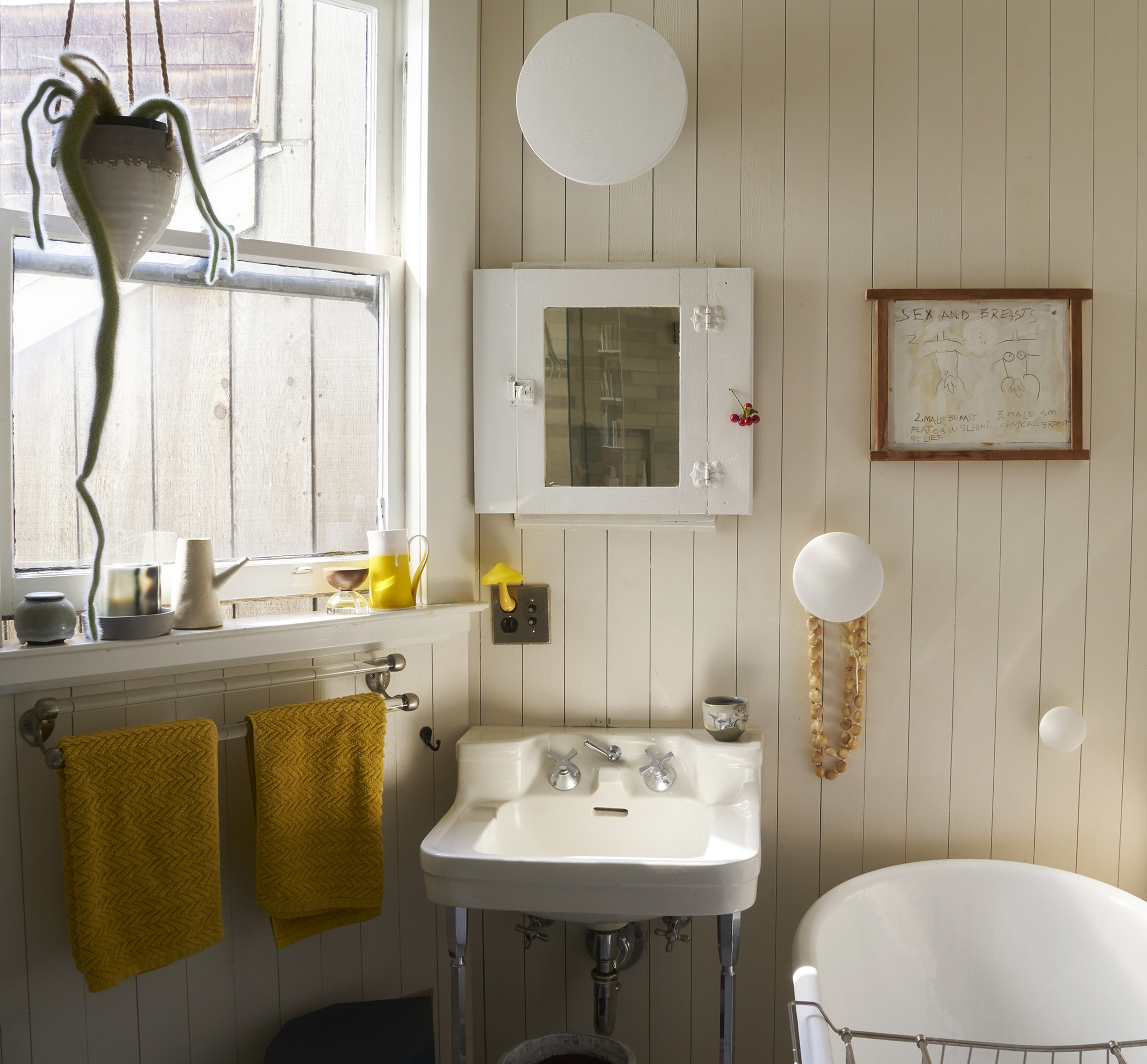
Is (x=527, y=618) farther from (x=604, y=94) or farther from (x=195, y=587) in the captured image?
(x=604, y=94)

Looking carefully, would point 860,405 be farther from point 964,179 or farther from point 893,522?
point 964,179

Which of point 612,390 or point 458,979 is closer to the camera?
point 458,979

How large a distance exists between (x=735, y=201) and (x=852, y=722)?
1.07m

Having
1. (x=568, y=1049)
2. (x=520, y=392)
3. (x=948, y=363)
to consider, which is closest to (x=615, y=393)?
(x=520, y=392)

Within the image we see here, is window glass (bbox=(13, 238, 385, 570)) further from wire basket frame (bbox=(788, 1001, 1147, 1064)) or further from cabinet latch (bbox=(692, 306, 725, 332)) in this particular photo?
wire basket frame (bbox=(788, 1001, 1147, 1064))

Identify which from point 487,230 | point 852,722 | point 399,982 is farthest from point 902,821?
point 487,230

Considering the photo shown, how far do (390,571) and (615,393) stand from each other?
0.56m

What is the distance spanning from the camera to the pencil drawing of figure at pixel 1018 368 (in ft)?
5.54

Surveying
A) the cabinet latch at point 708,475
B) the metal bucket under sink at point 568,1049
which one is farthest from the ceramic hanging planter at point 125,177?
the metal bucket under sink at point 568,1049

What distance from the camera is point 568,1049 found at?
1576 mm

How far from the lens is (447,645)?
1.70 meters

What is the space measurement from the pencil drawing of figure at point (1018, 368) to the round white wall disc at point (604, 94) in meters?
0.77

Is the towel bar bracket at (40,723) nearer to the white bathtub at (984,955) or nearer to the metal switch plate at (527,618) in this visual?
the metal switch plate at (527,618)

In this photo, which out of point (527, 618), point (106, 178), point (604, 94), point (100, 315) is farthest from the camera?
point (527, 618)
